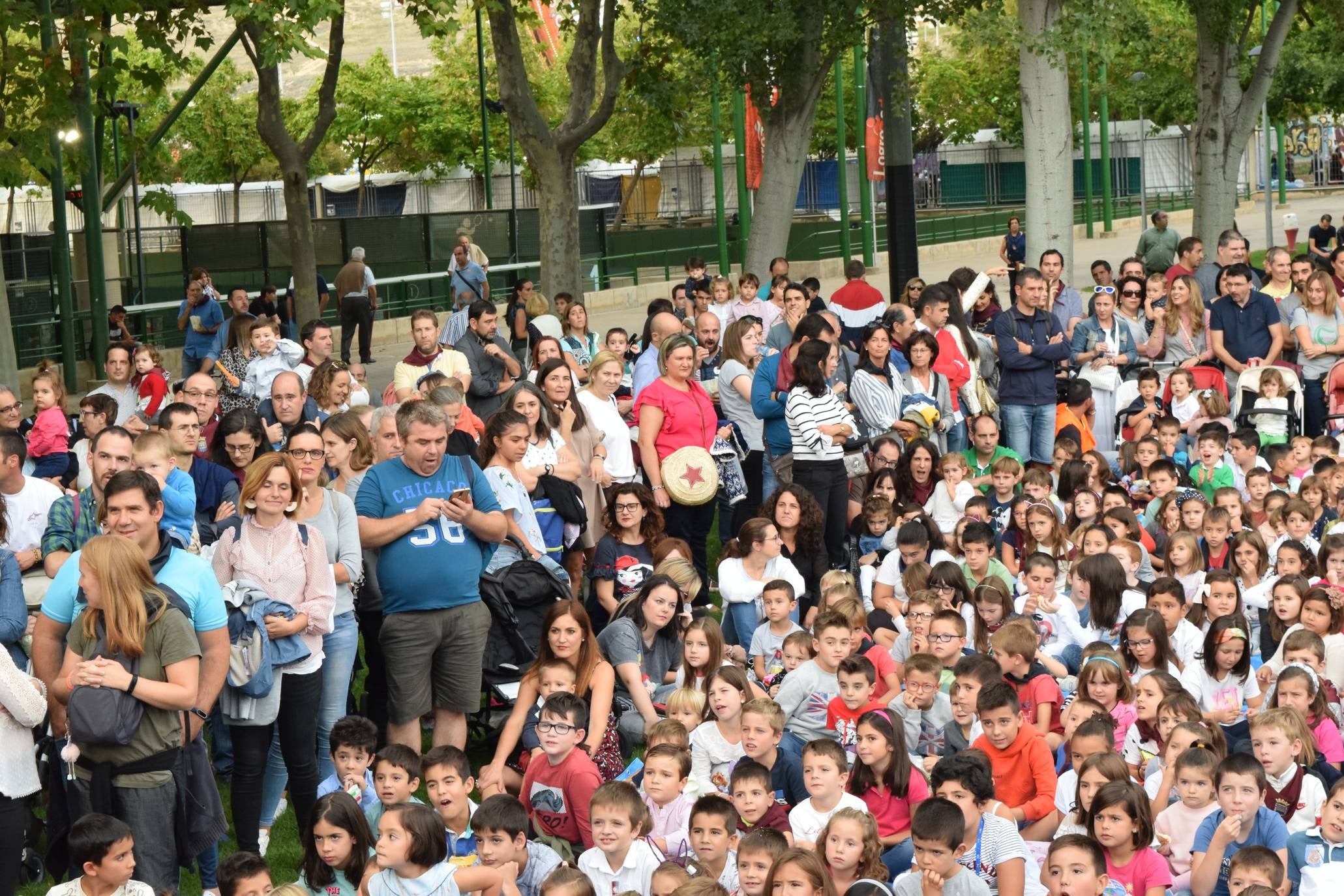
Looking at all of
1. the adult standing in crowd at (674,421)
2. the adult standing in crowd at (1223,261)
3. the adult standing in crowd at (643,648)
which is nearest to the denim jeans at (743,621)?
the adult standing in crowd at (643,648)

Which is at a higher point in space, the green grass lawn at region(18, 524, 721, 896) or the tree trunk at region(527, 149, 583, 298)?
the tree trunk at region(527, 149, 583, 298)

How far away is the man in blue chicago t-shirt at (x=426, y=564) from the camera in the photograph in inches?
308

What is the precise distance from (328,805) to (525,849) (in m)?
0.83

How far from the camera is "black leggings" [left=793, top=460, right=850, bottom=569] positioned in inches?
434

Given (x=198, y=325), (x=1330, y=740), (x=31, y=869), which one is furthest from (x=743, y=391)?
(x=198, y=325)

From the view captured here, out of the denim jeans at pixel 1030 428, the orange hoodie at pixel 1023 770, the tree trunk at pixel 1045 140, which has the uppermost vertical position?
the tree trunk at pixel 1045 140

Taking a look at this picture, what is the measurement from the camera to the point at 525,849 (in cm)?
695

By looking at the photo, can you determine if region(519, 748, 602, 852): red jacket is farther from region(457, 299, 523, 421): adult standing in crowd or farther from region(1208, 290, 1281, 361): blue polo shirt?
region(1208, 290, 1281, 361): blue polo shirt

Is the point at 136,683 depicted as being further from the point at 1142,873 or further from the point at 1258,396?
the point at 1258,396

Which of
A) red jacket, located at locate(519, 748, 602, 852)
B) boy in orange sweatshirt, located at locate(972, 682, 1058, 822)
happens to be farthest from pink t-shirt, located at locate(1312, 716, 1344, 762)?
red jacket, located at locate(519, 748, 602, 852)

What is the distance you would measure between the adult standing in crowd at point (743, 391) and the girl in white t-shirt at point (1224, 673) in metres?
3.98

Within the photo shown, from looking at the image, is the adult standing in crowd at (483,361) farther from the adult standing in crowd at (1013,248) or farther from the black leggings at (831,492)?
the adult standing in crowd at (1013,248)

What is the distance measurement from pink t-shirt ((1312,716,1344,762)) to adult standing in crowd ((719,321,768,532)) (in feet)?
16.0

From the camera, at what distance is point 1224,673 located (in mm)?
8570
